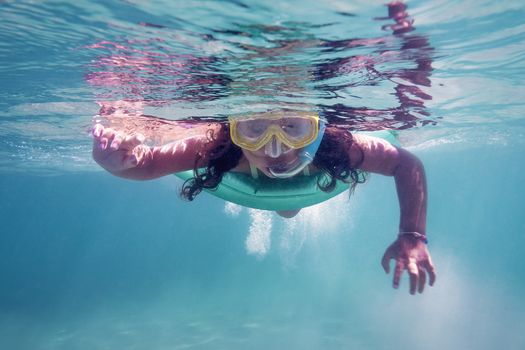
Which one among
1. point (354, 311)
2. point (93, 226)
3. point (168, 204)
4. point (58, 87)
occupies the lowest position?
point (93, 226)

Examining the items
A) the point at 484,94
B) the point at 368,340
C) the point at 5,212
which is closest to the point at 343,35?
the point at 484,94

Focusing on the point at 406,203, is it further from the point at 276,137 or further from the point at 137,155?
the point at 137,155

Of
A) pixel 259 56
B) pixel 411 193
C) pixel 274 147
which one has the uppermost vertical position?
pixel 259 56

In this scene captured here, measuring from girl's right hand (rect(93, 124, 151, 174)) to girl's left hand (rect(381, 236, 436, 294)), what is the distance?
12.8 ft

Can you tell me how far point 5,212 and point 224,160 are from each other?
99381mm

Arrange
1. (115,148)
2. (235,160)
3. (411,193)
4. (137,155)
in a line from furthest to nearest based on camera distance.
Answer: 1. (235,160)
2. (411,193)
3. (137,155)
4. (115,148)

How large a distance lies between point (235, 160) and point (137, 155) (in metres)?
1.81

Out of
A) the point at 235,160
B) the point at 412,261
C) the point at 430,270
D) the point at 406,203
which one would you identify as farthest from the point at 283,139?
the point at 430,270

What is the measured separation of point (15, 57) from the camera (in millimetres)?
8164

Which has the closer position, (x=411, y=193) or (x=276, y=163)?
(x=411, y=193)

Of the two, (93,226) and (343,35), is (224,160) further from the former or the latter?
(93,226)

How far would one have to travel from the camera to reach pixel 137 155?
637 cm

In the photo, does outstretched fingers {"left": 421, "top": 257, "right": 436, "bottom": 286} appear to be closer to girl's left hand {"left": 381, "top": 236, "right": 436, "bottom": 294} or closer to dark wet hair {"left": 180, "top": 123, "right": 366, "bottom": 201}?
girl's left hand {"left": 381, "top": 236, "right": 436, "bottom": 294}

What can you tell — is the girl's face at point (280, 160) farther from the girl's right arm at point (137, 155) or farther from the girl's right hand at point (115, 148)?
the girl's right hand at point (115, 148)
